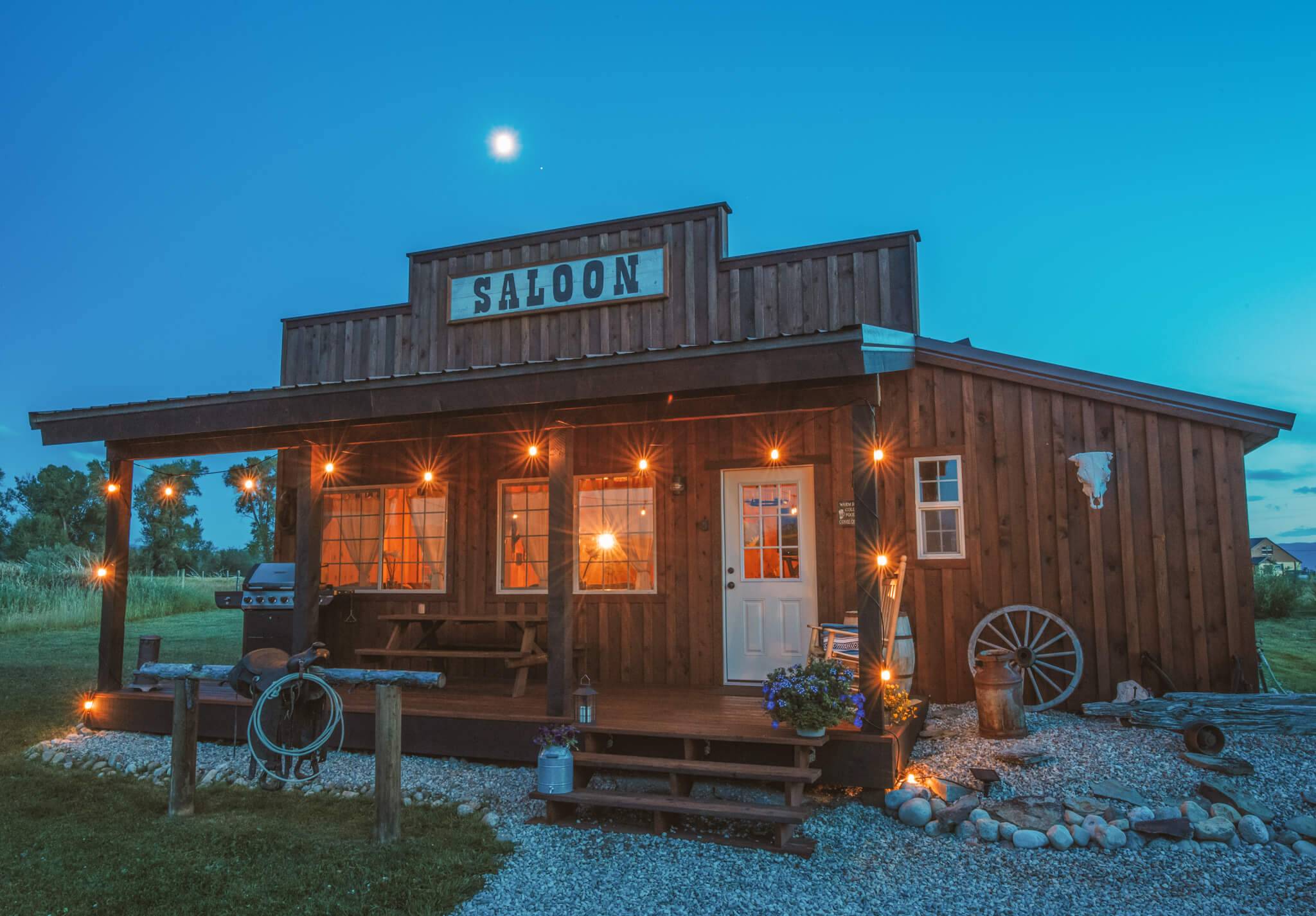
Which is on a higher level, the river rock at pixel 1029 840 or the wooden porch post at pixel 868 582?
the wooden porch post at pixel 868 582

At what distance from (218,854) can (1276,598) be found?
565 inches

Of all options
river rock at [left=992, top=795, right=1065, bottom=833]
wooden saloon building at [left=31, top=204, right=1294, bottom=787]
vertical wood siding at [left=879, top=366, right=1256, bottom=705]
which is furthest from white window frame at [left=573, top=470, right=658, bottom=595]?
river rock at [left=992, top=795, right=1065, bottom=833]

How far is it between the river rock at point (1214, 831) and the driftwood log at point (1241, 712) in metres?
1.46

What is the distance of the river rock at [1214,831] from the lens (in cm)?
392

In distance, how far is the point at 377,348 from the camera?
9.20 meters

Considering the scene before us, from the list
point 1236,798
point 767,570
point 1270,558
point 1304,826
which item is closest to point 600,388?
point 767,570

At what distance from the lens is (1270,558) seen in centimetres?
1972

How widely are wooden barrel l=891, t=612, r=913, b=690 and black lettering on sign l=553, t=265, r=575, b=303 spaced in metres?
4.63

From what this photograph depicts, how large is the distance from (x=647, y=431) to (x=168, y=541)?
28.5m

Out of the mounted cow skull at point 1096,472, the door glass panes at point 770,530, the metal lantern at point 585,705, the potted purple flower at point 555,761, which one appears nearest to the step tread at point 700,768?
the potted purple flower at point 555,761

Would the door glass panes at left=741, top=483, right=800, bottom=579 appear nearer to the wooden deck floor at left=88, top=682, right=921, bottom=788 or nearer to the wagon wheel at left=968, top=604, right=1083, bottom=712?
the wooden deck floor at left=88, top=682, right=921, bottom=788

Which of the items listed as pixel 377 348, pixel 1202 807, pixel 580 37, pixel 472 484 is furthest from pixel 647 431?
pixel 580 37

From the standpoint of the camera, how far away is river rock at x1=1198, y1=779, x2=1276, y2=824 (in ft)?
13.5

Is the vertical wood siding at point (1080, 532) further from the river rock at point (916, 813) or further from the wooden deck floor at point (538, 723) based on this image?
the river rock at point (916, 813)
